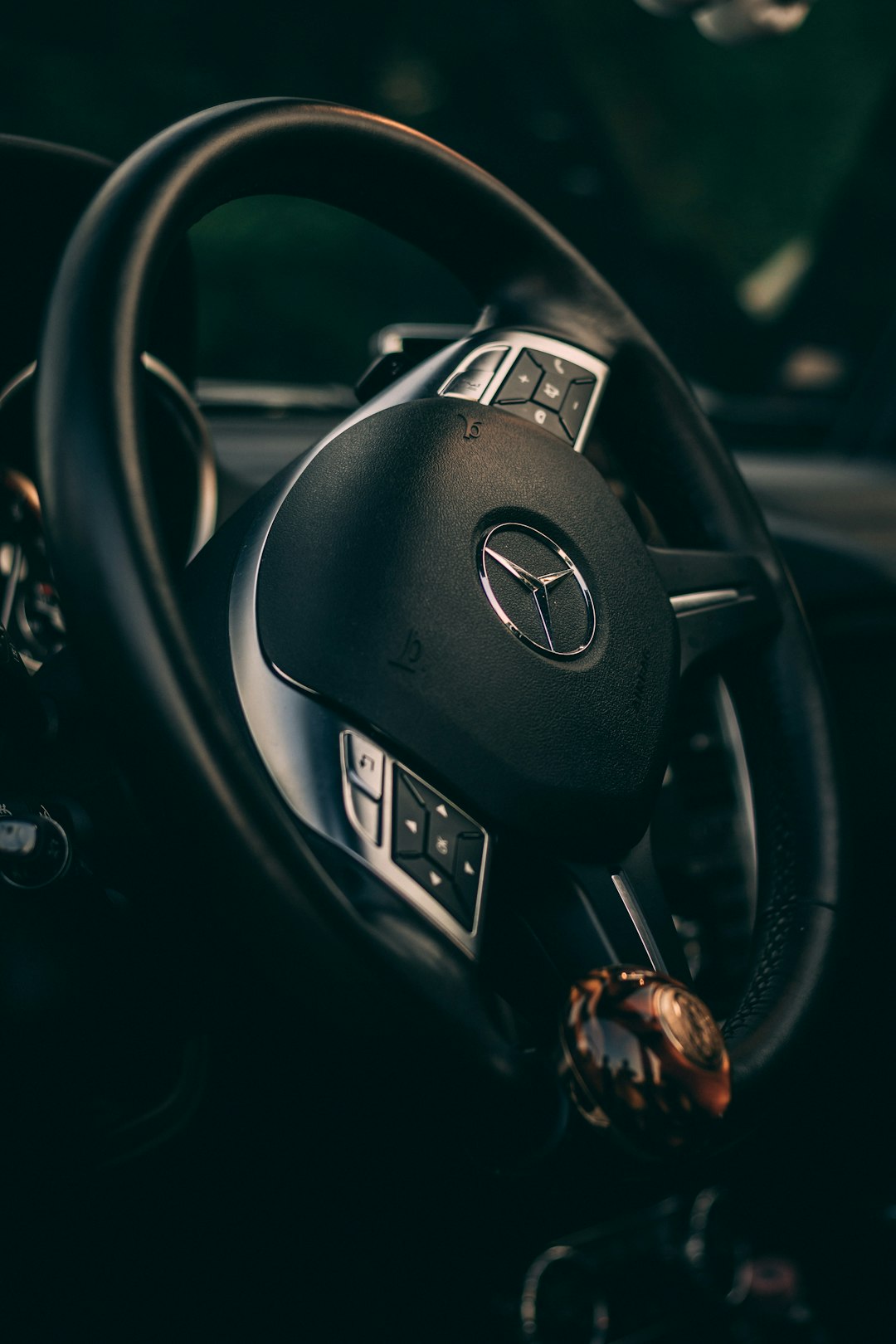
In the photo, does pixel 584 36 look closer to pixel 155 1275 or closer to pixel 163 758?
A: pixel 163 758

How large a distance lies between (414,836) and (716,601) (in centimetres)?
42

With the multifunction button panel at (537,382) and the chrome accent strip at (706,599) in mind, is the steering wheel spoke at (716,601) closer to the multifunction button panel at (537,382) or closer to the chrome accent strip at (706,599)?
the chrome accent strip at (706,599)

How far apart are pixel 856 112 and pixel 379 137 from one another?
5.05 feet

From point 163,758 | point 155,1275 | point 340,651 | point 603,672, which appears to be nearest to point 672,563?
point 603,672

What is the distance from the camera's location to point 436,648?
747mm

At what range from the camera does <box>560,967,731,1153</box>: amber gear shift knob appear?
58cm

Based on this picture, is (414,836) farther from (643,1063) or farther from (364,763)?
(643,1063)

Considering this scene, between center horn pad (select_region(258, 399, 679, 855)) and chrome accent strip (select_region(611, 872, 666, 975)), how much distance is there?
1.0 inches

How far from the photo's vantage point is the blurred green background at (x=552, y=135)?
1.63 meters

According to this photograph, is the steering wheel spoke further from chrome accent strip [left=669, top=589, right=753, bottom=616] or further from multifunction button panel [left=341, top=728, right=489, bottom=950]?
multifunction button panel [left=341, top=728, right=489, bottom=950]

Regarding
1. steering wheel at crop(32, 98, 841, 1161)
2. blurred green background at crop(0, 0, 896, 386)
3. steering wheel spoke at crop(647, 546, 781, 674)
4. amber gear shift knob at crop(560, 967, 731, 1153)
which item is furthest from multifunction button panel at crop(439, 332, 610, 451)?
blurred green background at crop(0, 0, 896, 386)

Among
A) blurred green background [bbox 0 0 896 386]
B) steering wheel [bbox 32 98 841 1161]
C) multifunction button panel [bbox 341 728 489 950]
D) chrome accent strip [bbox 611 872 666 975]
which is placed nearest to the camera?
steering wheel [bbox 32 98 841 1161]

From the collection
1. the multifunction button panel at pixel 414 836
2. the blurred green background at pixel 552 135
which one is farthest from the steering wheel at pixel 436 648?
the blurred green background at pixel 552 135

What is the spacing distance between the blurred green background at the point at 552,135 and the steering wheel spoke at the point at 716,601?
2.82 feet
